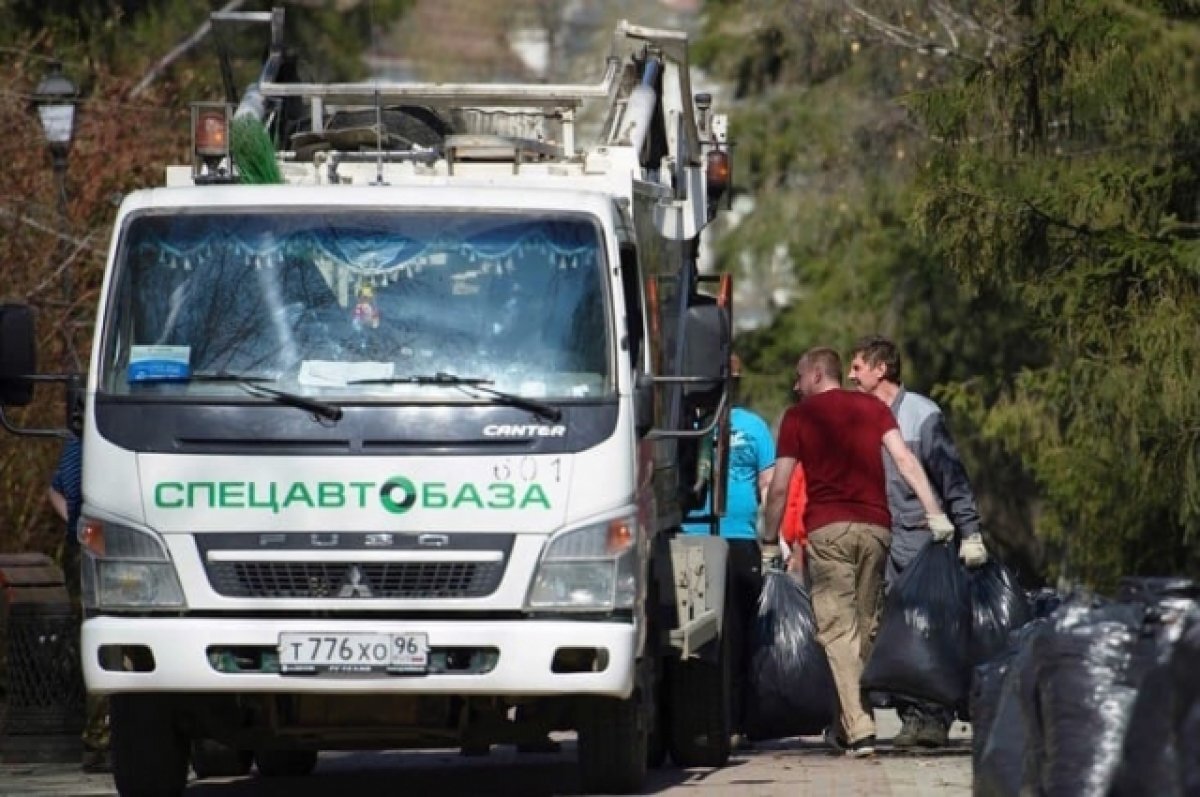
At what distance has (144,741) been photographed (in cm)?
1065

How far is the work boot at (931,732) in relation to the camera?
498 inches

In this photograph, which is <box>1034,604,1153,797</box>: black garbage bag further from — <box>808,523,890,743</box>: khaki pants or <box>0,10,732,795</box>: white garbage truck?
<box>808,523,890,743</box>: khaki pants

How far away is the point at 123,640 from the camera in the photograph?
1020cm

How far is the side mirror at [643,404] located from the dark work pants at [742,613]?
227cm

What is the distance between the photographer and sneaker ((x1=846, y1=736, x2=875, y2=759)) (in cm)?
1252

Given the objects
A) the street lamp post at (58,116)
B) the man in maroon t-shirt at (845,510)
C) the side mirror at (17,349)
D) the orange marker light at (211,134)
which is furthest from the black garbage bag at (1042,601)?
the street lamp post at (58,116)

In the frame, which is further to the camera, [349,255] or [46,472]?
[46,472]

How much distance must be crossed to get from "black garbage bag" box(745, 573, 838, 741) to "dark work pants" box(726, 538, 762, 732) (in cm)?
4

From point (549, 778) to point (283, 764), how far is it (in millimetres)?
1200

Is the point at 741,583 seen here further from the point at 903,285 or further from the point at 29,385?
the point at 903,285

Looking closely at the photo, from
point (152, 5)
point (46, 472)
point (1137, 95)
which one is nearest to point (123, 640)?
point (1137, 95)

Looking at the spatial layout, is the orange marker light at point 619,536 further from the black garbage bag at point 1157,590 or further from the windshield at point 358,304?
the black garbage bag at point 1157,590

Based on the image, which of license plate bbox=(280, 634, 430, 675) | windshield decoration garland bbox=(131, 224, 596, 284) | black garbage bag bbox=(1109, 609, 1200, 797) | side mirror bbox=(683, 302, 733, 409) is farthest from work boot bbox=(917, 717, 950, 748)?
→ black garbage bag bbox=(1109, 609, 1200, 797)

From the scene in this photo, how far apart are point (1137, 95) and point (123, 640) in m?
7.30
